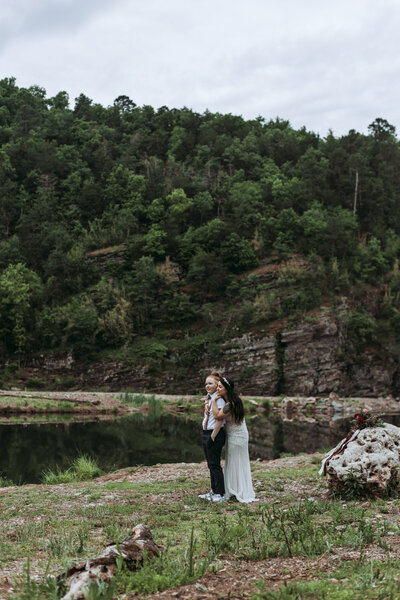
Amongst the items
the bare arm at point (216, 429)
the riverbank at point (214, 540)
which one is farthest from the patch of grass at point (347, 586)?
the bare arm at point (216, 429)

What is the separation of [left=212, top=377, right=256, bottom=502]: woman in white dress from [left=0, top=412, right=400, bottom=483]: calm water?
7.73 meters

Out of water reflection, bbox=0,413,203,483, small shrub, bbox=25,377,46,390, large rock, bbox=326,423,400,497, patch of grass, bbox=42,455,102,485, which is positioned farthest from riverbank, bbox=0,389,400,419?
large rock, bbox=326,423,400,497

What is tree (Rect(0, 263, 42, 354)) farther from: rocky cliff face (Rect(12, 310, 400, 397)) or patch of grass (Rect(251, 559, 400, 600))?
patch of grass (Rect(251, 559, 400, 600))

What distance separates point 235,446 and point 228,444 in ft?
0.51

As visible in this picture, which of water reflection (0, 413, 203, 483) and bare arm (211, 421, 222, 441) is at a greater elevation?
bare arm (211, 421, 222, 441)

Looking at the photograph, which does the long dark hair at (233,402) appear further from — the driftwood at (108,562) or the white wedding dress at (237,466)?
the driftwood at (108,562)

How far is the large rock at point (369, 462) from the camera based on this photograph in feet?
30.8

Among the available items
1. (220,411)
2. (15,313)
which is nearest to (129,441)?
(220,411)

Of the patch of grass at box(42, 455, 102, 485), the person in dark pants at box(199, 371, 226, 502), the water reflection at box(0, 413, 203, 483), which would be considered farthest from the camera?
the water reflection at box(0, 413, 203, 483)

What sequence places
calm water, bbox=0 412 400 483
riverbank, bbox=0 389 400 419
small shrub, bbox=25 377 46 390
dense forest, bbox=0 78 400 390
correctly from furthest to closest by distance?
dense forest, bbox=0 78 400 390 < small shrub, bbox=25 377 46 390 < riverbank, bbox=0 389 400 419 < calm water, bbox=0 412 400 483

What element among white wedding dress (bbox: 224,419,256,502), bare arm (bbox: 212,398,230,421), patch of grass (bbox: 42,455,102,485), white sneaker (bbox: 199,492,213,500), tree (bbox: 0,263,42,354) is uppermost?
tree (bbox: 0,263,42,354)

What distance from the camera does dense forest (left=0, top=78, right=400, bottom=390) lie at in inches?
2048

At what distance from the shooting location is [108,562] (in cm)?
489

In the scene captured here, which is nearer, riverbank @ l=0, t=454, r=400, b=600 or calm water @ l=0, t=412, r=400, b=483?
riverbank @ l=0, t=454, r=400, b=600
